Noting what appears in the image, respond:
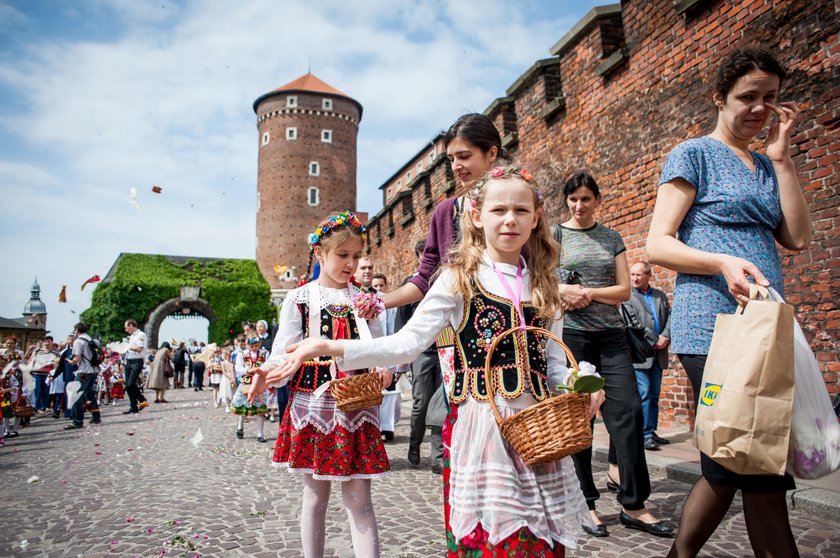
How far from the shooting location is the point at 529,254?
2338mm

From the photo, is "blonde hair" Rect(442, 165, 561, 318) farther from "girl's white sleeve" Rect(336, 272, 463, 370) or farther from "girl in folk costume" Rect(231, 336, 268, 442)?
"girl in folk costume" Rect(231, 336, 268, 442)

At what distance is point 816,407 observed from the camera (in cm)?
176

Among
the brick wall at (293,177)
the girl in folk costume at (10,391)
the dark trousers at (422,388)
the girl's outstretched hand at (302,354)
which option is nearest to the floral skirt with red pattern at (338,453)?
the girl's outstretched hand at (302,354)

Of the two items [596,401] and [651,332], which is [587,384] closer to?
[596,401]

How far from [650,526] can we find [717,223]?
200 centimetres

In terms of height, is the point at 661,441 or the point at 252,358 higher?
the point at 252,358

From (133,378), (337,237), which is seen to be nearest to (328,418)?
(337,237)

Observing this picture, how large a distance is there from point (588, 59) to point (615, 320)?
633cm

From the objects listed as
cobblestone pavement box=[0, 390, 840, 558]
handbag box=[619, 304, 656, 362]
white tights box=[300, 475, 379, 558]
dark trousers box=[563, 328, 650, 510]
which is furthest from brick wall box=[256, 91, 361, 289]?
white tights box=[300, 475, 379, 558]

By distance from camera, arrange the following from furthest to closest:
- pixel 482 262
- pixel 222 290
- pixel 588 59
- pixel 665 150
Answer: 1. pixel 222 290
2. pixel 588 59
3. pixel 665 150
4. pixel 482 262

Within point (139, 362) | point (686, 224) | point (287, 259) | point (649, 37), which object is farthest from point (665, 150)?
point (287, 259)

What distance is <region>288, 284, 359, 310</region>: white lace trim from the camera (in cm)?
299

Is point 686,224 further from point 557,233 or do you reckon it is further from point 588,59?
point 588,59

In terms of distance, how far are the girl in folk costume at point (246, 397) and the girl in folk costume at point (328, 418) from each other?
402 centimetres
